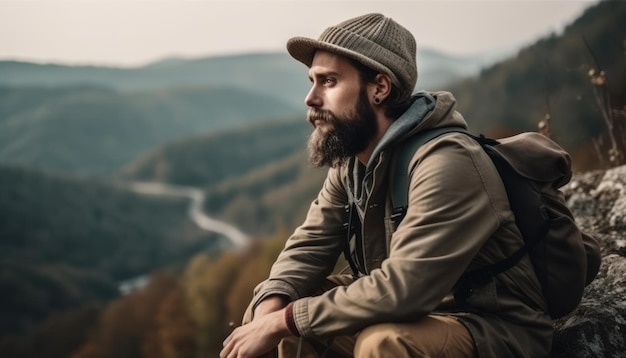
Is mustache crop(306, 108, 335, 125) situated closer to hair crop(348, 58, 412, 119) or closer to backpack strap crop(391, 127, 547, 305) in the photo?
hair crop(348, 58, 412, 119)

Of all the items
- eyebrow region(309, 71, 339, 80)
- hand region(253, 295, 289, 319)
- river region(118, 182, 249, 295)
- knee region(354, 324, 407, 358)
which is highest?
eyebrow region(309, 71, 339, 80)

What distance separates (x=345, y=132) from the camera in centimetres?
357

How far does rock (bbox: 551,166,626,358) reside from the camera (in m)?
3.73

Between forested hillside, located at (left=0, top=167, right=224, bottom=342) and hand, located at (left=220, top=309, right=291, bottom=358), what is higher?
hand, located at (left=220, top=309, right=291, bottom=358)

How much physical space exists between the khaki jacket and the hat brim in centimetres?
32

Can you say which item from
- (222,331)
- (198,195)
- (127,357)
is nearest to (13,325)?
(127,357)

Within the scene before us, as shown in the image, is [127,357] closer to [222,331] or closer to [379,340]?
[222,331]

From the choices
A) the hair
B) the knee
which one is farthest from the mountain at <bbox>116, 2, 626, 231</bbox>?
the knee

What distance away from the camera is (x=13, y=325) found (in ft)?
282

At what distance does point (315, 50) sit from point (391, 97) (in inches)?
20.7

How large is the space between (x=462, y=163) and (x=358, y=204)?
2.47 ft

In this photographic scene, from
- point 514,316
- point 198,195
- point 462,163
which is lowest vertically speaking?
point 198,195

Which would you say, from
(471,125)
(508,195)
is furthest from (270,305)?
(471,125)

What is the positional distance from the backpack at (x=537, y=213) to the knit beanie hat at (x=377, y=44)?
1.29ft
